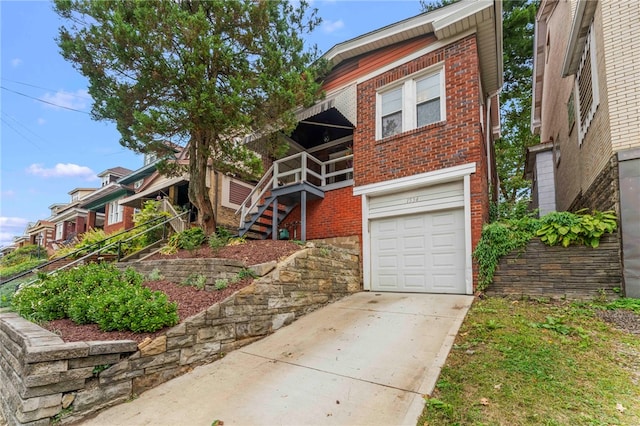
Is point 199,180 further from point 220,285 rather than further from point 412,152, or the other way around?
point 412,152

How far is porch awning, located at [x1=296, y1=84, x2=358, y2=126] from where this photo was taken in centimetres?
880

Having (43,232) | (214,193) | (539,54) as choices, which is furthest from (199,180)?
(43,232)

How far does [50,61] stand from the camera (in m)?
7.64

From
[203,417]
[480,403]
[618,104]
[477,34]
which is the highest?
[477,34]

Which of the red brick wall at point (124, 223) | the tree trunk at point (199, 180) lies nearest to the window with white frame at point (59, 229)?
the red brick wall at point (124, 223)

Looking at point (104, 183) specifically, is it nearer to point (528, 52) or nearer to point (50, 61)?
point (50, 61)

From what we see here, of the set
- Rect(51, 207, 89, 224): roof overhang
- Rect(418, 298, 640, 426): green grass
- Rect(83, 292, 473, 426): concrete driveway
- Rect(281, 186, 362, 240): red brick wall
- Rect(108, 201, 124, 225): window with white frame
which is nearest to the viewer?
Rect(418, 298, 640, 426): green grass

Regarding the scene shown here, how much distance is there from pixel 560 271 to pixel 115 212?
22.3 m

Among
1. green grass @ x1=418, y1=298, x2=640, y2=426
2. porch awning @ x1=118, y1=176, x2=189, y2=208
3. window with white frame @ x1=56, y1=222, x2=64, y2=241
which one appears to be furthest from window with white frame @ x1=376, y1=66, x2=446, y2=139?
window with white frame @ x1=56, y1=222, x2=64, y2=241

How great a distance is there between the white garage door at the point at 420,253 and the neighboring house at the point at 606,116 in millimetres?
2569

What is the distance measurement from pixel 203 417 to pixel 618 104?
7.40m

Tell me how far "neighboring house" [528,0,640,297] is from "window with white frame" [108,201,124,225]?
21.5 meters

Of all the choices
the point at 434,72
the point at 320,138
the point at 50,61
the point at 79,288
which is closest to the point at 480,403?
the point at 79,288

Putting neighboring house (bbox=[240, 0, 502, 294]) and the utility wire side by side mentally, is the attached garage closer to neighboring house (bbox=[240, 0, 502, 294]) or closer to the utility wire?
neighboring house (bbox=[240, 0, 502, 294])
